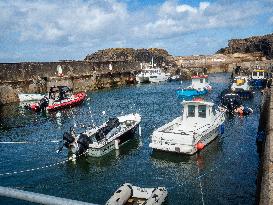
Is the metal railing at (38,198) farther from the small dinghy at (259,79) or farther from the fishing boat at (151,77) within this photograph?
the fishing boat at (151,77)

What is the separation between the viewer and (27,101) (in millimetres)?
46719

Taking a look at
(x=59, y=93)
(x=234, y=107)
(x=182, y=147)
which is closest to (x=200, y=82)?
(x=234, y=107)

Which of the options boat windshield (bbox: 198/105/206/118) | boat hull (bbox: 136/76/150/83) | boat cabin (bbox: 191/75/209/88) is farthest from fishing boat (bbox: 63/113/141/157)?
boat hull (bbox: 136/76/150/83)

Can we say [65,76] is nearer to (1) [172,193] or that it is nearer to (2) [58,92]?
(2) [58,92]

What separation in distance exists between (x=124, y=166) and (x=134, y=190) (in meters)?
5.52

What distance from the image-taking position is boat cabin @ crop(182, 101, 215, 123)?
71.6ft

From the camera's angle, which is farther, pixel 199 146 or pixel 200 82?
pixel 200 82

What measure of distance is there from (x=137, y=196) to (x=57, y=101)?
2826 cm

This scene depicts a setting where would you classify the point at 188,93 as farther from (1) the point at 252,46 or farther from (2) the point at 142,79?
A: (1) the point at 252,46

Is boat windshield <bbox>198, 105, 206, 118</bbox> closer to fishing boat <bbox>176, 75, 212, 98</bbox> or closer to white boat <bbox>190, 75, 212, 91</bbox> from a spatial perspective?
fishing boat <bbox>176, 75, 212, 98</bbox>

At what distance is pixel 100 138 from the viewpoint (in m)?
20.1

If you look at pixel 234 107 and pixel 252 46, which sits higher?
pixel 252 46

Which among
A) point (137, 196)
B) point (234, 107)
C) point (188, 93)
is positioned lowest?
point (137, 196)

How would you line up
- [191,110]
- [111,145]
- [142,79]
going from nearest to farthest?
[111,145] → [191,110] → [142,79]
